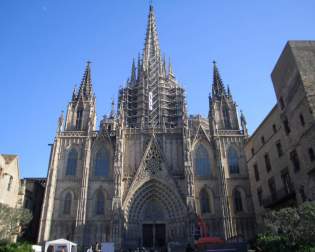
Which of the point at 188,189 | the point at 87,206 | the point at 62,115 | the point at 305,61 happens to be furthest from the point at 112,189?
the point at 305,61

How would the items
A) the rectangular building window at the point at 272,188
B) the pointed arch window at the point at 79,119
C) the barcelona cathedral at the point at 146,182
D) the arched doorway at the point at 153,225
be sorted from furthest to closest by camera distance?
the pointed arch window at the point at 79,119 → the arched doorway at the point at 153,225 → the barcelona cathedral at the point at 146,182 → the rectangular building window at the point at 272,188

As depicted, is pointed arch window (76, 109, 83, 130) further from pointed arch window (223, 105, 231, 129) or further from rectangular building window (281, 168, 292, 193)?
rectangular building window (281, 168, 292, 193)

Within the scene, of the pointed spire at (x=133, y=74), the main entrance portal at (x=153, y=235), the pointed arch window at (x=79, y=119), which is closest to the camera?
the main entrance portal at (x=153, y=235)

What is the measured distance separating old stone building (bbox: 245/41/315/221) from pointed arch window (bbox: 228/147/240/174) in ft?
18.3

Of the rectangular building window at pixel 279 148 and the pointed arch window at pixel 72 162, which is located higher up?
the pointed arch window at pixel 72 162

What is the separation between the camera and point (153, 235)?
109ft

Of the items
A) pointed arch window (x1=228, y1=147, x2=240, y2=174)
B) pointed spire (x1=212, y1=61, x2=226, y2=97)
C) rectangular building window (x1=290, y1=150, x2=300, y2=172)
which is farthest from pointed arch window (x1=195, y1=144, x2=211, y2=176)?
rectangular building window (x1=290, y1=150, x2=300, y2=172)

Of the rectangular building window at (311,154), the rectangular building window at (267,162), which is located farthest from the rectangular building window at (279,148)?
the rectangular building window at (311,154)

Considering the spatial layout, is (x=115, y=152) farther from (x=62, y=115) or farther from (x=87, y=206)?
(x=62, y=115)

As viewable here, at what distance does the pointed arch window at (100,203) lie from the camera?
33812 mm

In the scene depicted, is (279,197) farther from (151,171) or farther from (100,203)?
(100,203)

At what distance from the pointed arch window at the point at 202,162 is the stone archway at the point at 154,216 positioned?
4.74 meters

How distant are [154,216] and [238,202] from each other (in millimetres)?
10269

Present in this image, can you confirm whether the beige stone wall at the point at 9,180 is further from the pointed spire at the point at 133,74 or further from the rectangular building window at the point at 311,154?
the rectangular building window at the point at 311,154
